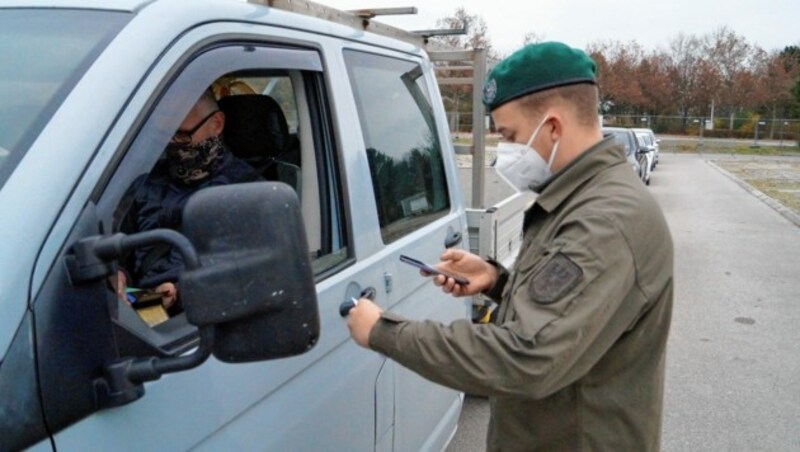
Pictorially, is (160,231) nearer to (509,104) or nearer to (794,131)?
(509,104)

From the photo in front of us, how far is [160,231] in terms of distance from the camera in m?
1.16

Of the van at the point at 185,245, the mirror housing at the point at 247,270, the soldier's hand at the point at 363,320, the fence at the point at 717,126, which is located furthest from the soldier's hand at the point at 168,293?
the fence at the point at 717,126

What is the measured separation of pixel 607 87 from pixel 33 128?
58.1m

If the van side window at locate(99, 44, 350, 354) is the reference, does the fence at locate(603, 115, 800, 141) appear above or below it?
below

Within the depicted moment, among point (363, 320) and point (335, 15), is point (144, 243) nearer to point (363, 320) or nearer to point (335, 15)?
point (363, 320)

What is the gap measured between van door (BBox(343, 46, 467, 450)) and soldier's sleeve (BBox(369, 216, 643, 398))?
93 centimetres

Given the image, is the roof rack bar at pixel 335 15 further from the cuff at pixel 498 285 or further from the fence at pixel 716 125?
the fence at pixel 716 125

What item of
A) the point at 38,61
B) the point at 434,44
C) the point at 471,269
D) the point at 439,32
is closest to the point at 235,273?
the point at 38,61

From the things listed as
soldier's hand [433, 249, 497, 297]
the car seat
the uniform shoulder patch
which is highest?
the car seat

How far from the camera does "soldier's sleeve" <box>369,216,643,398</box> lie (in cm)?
147

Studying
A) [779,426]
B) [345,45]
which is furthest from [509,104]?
[779,426]

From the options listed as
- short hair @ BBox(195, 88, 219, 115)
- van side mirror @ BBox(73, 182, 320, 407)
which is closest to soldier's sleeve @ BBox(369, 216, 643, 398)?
van side mirror @ BBox(73, 182, 320, 407)

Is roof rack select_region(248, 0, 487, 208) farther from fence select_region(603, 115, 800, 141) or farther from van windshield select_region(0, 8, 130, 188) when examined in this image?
fence select_region(603, 115, 800, 141)

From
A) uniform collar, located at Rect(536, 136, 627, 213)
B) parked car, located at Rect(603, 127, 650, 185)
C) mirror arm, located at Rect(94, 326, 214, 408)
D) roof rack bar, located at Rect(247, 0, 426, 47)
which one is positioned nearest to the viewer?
mirror arm, located at Rect(94, 326, 214, 408)
